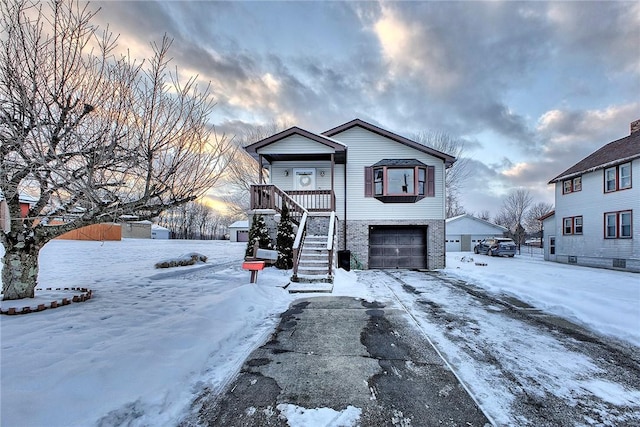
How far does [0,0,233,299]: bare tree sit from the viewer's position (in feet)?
12.2

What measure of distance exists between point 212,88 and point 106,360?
14.7ft

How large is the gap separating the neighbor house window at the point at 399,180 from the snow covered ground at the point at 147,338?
18.9 ft

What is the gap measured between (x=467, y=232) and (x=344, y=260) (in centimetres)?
2529

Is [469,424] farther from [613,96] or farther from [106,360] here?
[613,96]

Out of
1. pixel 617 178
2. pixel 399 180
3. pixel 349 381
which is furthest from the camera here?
pixel 617 178

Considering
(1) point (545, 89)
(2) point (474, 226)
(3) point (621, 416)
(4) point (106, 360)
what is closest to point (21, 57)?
(4) point (106, 360)

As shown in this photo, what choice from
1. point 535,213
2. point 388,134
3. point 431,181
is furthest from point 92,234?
point 535,213

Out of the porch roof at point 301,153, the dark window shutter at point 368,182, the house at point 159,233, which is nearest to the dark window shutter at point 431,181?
the dark window shutter at point 368,182

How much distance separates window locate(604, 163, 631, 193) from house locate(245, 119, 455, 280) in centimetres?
933

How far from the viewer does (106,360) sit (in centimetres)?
304

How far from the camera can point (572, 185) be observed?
56.1 feet

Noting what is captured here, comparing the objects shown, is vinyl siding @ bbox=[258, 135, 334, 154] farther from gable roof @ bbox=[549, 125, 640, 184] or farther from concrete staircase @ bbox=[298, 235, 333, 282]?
gable roof @ bbox=[549, 125, 640, 184]

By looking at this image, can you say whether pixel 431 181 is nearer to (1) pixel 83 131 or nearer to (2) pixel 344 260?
(2) pixel 344 260

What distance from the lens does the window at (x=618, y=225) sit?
13484 millimetres
